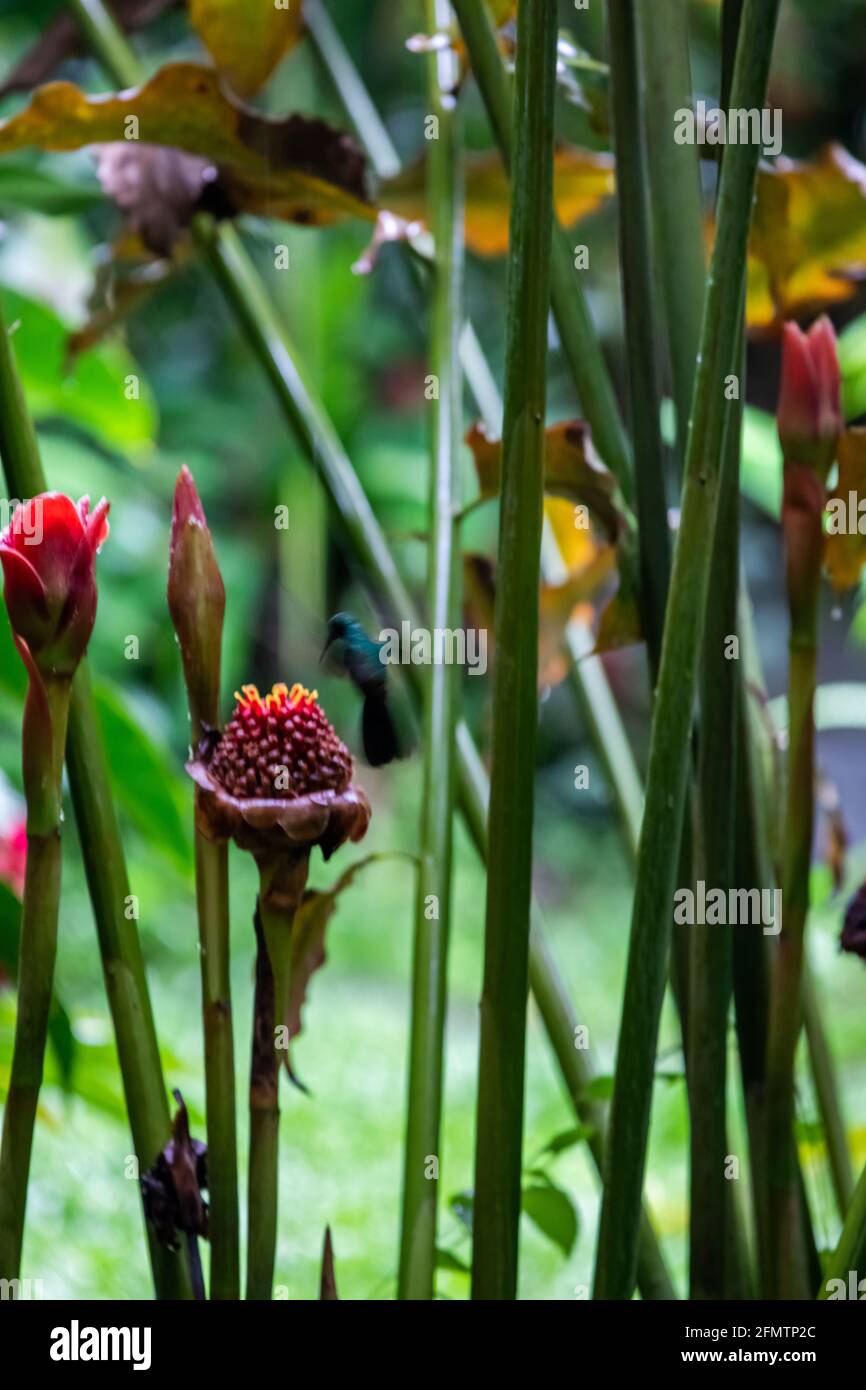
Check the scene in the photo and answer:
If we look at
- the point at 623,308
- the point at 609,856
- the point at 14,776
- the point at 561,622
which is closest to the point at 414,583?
the point at 609,856

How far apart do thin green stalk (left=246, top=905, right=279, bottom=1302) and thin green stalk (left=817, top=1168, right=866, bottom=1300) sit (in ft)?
0.33

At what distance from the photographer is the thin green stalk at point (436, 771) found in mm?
295

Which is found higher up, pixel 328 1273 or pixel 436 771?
pixel 436 771

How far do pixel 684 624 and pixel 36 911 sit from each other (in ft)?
0.40

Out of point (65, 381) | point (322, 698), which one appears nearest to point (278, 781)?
point (322, 698)

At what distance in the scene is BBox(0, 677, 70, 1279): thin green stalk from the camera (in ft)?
0.77

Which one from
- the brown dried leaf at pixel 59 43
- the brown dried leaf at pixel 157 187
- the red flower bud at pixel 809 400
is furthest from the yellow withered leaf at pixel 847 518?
the brown dried leaf at pixel 59 43

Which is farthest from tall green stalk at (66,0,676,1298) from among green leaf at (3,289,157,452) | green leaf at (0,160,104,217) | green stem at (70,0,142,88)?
green leaf at (3,289,157,452)

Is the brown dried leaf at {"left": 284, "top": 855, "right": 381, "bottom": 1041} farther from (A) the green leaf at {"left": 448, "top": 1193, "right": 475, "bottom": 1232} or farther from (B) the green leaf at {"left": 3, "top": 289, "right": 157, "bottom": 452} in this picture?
(B) the green leaf at {"left": 3, "top": 289, "right": 157, "bottom": 452}

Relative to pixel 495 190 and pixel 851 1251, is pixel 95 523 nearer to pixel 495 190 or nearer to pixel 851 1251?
pixel 851 1251

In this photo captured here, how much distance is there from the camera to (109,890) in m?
0.26

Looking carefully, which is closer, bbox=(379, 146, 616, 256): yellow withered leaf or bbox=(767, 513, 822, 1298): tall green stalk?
bbox=(767, 513, 822, 1298): tall green stalk

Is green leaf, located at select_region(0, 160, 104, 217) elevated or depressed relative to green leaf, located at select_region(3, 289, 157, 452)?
depressed

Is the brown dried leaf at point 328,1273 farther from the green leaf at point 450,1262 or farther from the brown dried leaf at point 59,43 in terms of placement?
the brown dried leaf at point 59,43
